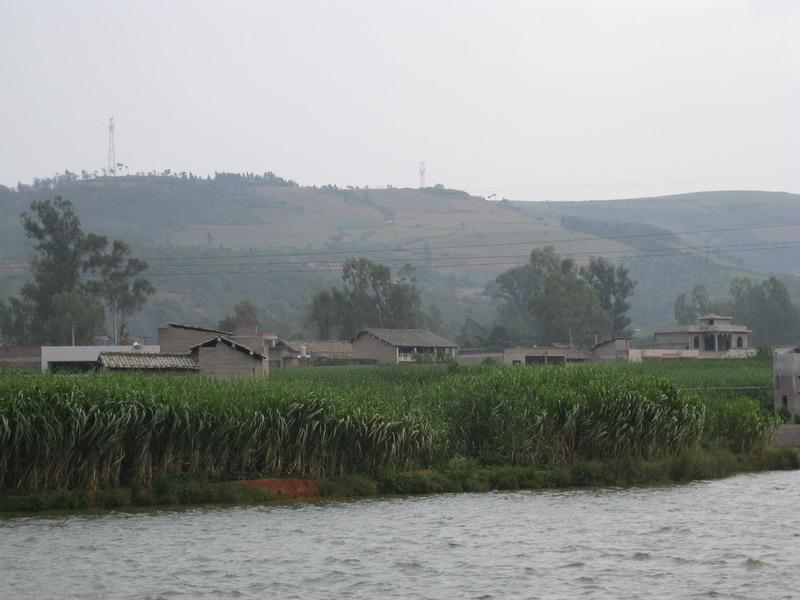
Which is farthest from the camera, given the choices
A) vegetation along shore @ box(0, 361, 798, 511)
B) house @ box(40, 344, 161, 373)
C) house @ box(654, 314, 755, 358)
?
house @ box(654, 314, 755, 358)

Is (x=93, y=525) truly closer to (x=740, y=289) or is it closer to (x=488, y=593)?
(x=488, y=593)

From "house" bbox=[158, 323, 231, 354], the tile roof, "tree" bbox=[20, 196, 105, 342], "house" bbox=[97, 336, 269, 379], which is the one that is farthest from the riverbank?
"tree" bbox=[20, 196, 105, 342]

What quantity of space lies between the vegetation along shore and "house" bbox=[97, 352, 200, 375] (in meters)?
10.9

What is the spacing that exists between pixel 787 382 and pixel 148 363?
30.1m

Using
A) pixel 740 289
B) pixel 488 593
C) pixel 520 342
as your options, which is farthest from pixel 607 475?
pixel 740 289

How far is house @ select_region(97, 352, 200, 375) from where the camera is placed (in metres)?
51.7

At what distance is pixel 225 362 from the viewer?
189 ft

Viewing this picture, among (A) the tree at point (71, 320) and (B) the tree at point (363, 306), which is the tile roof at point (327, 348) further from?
(B) the tree at point (363, 306)

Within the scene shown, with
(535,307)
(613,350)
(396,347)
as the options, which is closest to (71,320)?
(396,347)

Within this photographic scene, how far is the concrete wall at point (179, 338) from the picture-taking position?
66.1m

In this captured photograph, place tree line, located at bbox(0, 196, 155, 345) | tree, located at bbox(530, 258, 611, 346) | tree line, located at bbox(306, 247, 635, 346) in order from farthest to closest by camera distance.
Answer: tree line, located at bbox(306, 247, 635, 346), tree, located at bbox(530, 258, 611, 346), tree line, located at bbox(0, 196, 155, 345)

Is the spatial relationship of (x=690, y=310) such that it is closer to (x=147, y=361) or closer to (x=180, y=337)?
(x=180, y=337)

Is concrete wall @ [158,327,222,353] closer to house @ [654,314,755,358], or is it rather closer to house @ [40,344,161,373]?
house @ [40,344,161,373]

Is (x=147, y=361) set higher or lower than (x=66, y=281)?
lower
